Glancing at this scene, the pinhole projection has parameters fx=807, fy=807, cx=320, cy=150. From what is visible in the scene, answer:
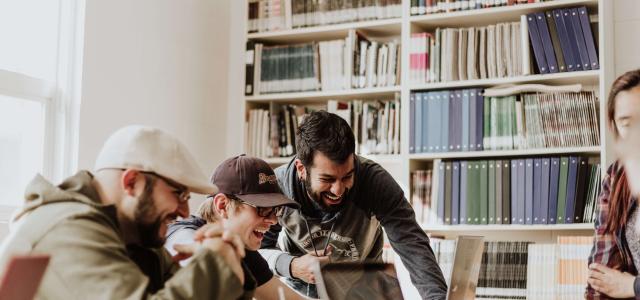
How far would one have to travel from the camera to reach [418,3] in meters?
4.30

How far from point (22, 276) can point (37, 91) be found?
2.75 meters

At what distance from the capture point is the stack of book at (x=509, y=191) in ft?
12.7

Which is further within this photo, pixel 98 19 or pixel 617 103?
pixel 98 19

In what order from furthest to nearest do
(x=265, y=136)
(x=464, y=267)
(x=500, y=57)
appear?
(x=265, y=136)
(x=500, y=57)
(x=464, y=267)

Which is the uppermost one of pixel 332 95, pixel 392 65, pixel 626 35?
pixel 626 35

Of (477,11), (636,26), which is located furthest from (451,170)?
(636,26)

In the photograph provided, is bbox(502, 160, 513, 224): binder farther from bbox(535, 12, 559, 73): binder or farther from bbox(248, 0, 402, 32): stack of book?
bbox(248, 0, 402, 32): stack of book

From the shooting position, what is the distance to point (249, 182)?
2164 millimetres

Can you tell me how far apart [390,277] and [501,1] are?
2.57 meters

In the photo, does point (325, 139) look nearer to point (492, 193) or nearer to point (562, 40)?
point (492, 193)

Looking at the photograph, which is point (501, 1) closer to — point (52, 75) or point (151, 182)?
point (52, 75)

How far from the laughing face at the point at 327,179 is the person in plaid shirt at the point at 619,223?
0.84m

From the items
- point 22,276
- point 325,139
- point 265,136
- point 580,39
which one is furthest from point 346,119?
point 22,276

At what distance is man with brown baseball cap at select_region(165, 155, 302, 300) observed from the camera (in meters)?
2.14
